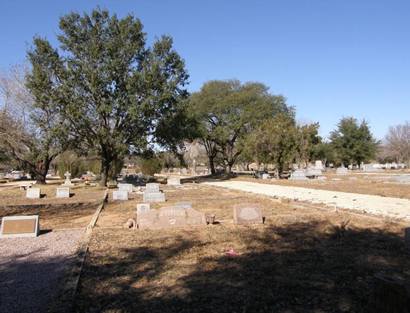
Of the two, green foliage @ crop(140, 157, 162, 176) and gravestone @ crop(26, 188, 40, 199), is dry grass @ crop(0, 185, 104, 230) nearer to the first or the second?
gravestone @ crop(26, 188, 40, 199)

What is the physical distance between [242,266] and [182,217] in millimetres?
4486

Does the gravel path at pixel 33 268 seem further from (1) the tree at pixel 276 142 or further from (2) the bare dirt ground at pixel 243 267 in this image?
(1) the tree at pixel 276 142

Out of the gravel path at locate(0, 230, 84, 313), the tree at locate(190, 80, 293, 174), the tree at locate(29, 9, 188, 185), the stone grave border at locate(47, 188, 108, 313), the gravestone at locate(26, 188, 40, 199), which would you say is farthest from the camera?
the tree at locate(190, 80, 293, 174)

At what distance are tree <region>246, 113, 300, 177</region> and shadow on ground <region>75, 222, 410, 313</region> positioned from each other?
30869 mm

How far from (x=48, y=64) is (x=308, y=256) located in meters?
27.0

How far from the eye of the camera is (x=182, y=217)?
1091 centimetres

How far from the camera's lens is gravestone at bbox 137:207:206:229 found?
35.1 feet

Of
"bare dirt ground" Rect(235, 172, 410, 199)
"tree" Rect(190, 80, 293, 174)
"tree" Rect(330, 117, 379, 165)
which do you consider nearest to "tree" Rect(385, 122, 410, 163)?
"tree" Rect(330, 117, 379, 165)

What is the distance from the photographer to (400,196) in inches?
716

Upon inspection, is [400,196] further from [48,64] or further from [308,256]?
[48,64]

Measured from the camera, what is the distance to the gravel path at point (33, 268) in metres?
5.13

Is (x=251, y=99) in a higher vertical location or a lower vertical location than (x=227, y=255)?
higher

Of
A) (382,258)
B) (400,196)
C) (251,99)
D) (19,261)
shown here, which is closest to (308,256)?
(382,258)

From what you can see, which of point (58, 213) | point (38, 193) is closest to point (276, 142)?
A: point (38, 193)
